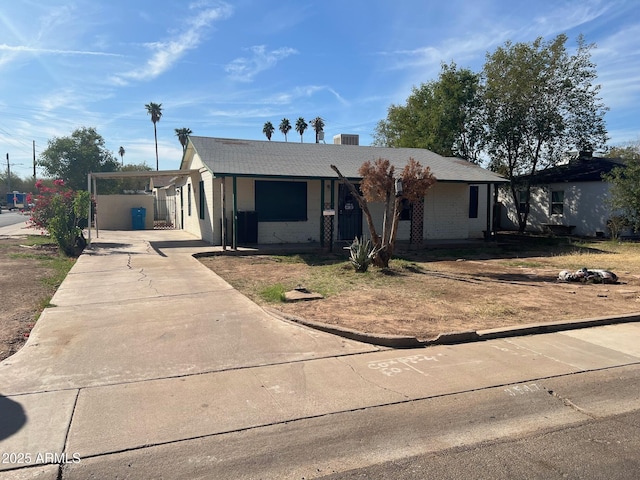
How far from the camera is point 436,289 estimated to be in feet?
31.4

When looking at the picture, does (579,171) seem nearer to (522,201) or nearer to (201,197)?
(522,201)

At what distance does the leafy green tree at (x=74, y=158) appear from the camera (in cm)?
4012

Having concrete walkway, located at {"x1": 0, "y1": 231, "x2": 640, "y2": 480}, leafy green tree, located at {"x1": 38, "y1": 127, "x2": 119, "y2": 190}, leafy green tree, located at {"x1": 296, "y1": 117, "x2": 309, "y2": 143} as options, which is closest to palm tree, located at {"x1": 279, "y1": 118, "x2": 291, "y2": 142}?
leafy green tree, located at {"x1": 296, "y1": 117, "x2": 309, "y2": 143}

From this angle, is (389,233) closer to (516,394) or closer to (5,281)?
(516,394)

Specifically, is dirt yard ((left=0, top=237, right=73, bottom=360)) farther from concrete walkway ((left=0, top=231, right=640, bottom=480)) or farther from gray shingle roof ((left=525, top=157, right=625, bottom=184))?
gray shingle roof ((left=525, top=157, right=625, bottom=184))

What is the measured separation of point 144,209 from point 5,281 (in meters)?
16.9

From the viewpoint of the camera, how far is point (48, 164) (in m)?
40.1

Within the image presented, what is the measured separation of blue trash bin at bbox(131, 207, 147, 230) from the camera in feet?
84.9

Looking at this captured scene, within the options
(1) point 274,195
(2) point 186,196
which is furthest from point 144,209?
(1) point 274,195

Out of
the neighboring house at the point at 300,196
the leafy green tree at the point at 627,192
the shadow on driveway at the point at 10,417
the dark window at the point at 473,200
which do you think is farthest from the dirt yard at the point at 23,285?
the leafy green tree at the point at 627,192

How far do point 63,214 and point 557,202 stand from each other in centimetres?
2323

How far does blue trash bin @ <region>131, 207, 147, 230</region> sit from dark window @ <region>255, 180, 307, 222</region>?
39.6 ft

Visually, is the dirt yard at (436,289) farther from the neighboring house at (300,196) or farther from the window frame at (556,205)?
the window frame at (556,205)

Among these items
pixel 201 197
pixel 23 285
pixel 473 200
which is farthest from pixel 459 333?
pixel 473 200
